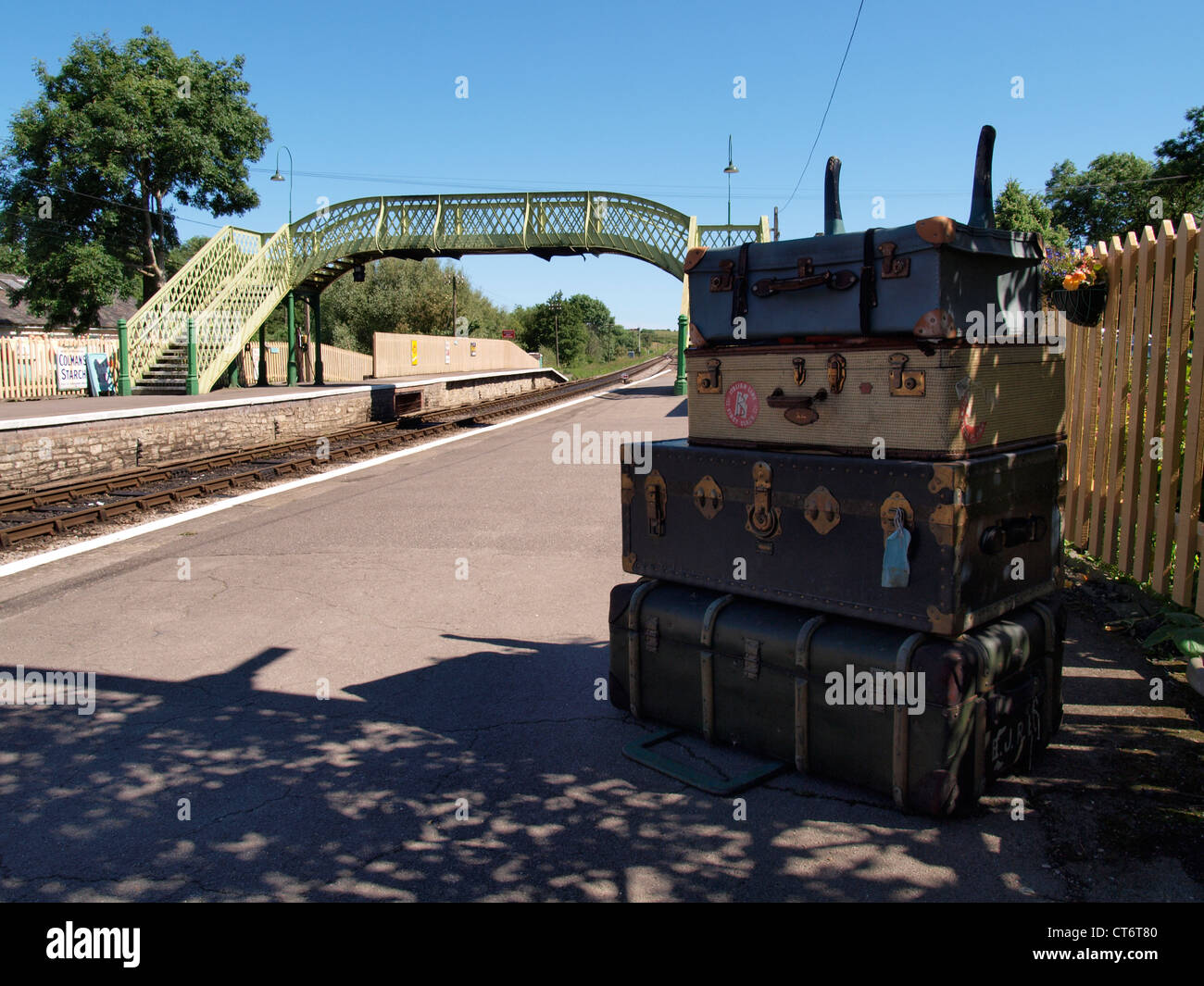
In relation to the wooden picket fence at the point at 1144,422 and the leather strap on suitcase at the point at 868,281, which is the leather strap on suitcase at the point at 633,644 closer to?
the leather strap on suitcase at the point at 868,281

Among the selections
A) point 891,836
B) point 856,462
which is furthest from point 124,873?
point 856,462

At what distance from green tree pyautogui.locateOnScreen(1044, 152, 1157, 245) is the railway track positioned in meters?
52.8

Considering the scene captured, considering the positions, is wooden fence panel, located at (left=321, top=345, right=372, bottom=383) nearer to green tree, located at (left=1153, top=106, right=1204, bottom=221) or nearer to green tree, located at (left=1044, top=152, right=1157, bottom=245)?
green tree, located at (left=1153, top=106, right=1204, bottom=221)

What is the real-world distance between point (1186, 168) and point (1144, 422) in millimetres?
47947

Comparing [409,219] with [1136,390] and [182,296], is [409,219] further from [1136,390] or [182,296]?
[1136,390]

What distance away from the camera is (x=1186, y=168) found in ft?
141

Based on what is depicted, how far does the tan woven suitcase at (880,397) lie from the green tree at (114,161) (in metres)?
30.2

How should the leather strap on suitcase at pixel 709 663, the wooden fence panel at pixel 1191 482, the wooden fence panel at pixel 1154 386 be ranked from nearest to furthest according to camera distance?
the leather strap on suitcase at pixel 709 663 < the wooden fence panel at pixel 1191 482 < the wooden fence panel at pixel 1154 386

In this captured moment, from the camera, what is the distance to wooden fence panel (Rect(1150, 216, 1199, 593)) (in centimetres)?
494

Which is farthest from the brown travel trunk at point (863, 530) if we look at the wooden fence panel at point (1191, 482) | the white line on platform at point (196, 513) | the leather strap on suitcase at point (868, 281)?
the white line on platform at point (196, 513)

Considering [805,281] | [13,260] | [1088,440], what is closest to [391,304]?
[13,260]

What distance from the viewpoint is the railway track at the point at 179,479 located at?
33.3 feet

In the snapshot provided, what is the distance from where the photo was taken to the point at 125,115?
28.7 m
